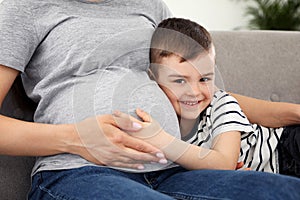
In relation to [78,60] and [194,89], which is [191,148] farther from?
[78,60]

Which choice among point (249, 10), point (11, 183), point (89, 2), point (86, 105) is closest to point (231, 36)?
point (89, 2)

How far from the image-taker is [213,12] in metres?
3.12

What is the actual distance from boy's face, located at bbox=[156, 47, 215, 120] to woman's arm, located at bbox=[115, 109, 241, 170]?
0.10 meters

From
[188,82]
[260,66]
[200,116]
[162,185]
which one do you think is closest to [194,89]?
[188,82]

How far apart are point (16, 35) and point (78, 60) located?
15 cm

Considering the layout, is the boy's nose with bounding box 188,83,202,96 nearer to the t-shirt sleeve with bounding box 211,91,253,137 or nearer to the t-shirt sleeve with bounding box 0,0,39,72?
the t-shirt sleeve with bounding box 211,91,253,137

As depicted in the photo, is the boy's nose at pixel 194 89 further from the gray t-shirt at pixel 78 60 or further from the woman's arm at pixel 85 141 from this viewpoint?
the woman's arm at pixel 85 141

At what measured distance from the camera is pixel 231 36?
1652mm

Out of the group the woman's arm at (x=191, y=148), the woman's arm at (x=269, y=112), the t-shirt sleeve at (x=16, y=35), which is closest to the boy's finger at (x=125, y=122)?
the woman's arm at (x=191, y=148)

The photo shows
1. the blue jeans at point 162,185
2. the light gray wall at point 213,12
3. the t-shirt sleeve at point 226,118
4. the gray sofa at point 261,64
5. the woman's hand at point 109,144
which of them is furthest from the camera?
the light gray wall at point 213,12

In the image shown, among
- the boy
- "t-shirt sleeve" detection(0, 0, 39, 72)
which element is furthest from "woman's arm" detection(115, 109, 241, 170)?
"t-shirt sleeve" detection(0, 0, 39, 72)

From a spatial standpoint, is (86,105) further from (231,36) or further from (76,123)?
(231,36)

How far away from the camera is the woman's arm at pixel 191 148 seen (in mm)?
1119

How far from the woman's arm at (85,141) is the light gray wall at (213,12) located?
1.93 meters
